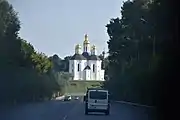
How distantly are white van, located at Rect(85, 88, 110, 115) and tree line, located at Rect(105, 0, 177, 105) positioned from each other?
3923 millimetres

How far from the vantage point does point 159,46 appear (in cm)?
5191

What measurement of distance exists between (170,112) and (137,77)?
31157mm

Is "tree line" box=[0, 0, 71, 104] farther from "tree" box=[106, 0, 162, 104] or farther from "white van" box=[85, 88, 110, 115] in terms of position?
"white van" box=[85, 88, 110, 115]

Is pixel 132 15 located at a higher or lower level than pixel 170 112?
higher

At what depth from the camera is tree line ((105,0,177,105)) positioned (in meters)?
46.2

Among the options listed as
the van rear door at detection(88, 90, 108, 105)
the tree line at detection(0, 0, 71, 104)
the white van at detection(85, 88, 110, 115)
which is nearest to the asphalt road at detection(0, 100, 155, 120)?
the white van at detection(85, 88, 110, 115)

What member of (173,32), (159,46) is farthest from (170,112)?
(159,46)

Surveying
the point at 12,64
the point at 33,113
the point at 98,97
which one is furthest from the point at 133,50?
the point at 33,113

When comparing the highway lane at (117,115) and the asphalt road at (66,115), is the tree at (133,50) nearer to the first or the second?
the highway lane at (117,115)

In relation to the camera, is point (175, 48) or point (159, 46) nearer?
point (175, 48)

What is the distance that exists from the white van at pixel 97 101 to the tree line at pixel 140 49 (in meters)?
3.92

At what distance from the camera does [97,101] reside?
151 feet

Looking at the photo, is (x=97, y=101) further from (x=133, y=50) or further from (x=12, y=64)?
(x=133, y=50)

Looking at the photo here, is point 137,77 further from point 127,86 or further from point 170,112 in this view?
point 170,112
